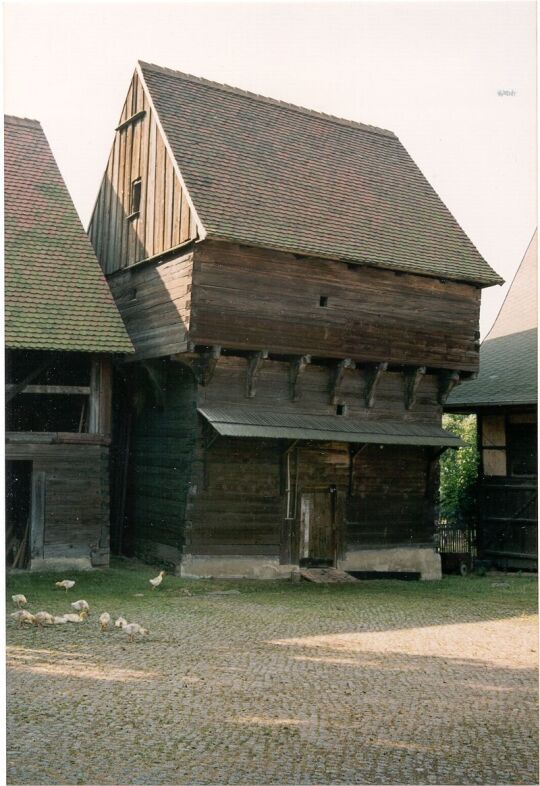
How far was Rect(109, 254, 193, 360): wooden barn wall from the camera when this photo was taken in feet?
64.3

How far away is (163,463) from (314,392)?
410 cm

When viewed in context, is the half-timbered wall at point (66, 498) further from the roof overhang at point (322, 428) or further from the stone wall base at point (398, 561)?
the stone wall base at point (398, 561)

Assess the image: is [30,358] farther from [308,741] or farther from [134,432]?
[308,741]

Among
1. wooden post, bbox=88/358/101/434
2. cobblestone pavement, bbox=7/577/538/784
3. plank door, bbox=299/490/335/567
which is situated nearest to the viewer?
cobblestone pavement, bbox=7/577/538/784

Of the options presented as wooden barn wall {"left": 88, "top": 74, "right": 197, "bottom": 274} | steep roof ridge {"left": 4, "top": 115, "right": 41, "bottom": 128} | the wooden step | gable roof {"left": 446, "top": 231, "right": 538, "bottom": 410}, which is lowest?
the wooden step

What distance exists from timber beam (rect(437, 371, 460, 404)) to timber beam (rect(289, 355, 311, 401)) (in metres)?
4.29

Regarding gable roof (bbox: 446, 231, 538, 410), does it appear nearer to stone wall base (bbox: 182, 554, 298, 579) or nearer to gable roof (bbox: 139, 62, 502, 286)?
gable roof (bbox: 139, 62, 502, 286)

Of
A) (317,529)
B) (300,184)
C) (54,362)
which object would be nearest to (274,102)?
(300,184)

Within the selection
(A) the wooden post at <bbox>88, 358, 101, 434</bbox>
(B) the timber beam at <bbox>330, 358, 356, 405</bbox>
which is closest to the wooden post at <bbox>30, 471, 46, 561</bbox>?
(A) the wooden post at <bbox>88, 358, 101, 434</bbox>

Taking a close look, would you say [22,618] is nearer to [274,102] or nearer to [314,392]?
[314,392]

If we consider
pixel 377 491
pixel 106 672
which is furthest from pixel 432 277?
pixel 106 672

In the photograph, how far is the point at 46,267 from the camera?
19891 millimetres

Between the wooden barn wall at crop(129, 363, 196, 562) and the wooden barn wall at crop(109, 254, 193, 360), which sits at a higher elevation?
A: the wooden barn wall at crop(109, 254, 193, 360)

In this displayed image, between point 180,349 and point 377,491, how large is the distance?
22.1 ft
